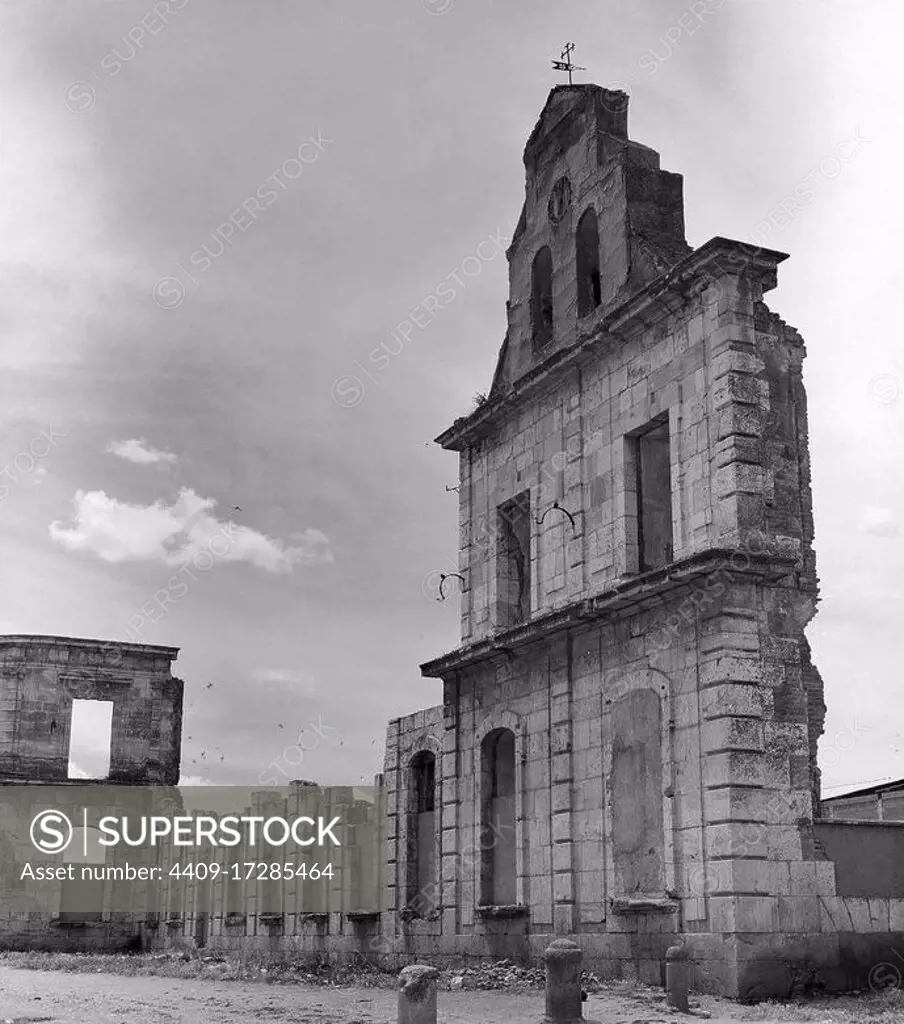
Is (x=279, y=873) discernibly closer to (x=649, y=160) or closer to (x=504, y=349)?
(x=504, y=349)

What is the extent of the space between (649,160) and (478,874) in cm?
1061

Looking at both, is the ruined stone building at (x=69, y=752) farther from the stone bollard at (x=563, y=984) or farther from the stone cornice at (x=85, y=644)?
the stone bollard at (x=563, y=984)

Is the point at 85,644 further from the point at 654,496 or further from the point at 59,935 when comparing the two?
the point at 654,496

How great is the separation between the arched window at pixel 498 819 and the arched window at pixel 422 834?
2.10 metres

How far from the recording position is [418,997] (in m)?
11.0

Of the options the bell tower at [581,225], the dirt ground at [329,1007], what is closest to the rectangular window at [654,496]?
the bell tower at [581,225]

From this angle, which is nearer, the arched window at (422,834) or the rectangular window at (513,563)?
the rectangular window at (513,563)

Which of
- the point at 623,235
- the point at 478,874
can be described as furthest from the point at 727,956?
the point at 623,235

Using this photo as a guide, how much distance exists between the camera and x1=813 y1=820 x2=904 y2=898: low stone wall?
1510 cm

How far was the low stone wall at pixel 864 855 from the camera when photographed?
15102mm

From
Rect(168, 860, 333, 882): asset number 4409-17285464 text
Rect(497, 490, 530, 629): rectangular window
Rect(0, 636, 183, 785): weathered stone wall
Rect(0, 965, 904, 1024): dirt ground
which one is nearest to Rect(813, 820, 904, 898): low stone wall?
Rect(0, 965, 904, 1024): dirt ground

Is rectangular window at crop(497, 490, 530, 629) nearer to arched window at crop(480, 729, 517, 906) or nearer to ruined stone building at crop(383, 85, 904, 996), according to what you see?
ruined stone building at crop(383, 85, 904, 996)

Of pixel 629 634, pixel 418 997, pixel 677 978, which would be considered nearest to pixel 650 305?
pixel 629 634

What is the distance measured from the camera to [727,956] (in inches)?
563
